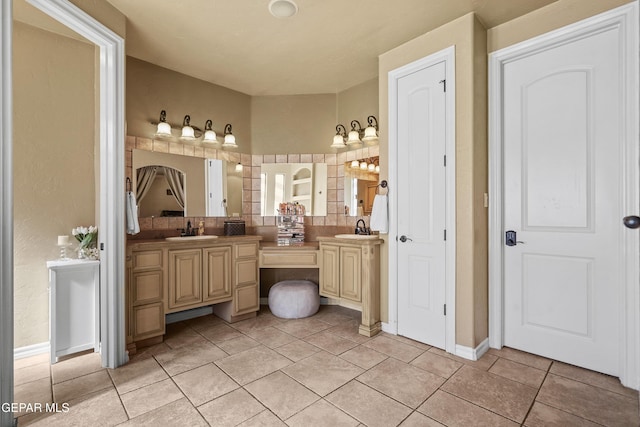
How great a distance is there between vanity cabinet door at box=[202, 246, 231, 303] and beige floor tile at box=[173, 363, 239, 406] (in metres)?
0.92

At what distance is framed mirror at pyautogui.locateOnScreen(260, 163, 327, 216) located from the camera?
4004 mm

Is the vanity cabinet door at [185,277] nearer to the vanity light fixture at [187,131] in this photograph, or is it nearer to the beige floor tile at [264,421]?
the vanity light fixture at [187,131]

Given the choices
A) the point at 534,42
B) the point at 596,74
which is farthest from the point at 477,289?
the point at 534,42

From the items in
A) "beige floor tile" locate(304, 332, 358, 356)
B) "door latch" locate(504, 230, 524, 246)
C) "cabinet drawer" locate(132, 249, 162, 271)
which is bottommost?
"beige floor tile" locate(304, 332, 358, 356)

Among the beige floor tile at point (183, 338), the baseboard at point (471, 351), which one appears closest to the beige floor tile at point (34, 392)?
the beige floor tile at point (183, 338)

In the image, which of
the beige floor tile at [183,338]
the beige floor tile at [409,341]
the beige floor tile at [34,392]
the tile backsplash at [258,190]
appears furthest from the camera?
the tile backsplash at [258,190]

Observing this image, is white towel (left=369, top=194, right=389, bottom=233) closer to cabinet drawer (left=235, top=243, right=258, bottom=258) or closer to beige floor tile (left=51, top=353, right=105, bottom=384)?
cabinet drawer (left=235, top=243, right=258, bottom=258)

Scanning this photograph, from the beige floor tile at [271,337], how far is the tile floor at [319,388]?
18 mm

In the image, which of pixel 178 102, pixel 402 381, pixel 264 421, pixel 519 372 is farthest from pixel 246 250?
pixel 519 372

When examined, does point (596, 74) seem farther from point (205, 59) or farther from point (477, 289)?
point (205, 59)

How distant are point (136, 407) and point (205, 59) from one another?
3030 mm

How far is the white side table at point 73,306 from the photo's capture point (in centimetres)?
237

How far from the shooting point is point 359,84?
3773mm

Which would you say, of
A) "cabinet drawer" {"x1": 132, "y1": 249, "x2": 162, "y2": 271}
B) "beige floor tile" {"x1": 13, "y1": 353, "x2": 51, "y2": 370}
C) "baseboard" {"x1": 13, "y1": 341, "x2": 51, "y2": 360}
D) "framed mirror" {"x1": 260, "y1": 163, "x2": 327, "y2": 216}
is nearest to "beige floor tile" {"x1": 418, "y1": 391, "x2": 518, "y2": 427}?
"cabinet drawer" {"x1": 132, "y1": 249, "x2": 162, "y2": 271}
